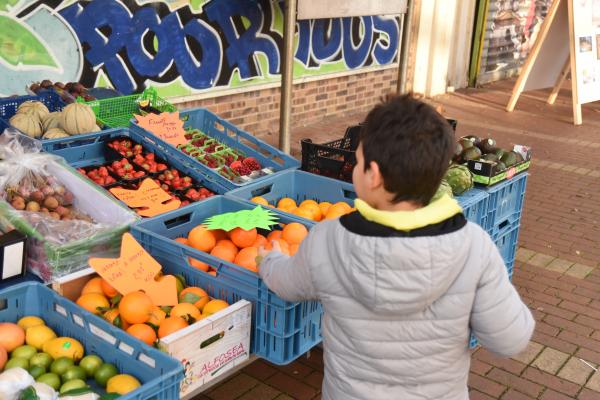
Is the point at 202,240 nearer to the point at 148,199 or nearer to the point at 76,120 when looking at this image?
the point at 148,199

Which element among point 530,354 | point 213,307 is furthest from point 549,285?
point 213,307

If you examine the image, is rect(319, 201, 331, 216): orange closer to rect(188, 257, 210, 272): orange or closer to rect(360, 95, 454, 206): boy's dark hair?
rect(188, 257, 210, 272): orange

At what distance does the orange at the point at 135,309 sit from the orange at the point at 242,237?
2.05ft

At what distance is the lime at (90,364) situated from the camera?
7.34 feet

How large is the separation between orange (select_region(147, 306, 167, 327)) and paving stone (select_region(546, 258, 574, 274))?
3732mm

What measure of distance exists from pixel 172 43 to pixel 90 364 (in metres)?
5.11

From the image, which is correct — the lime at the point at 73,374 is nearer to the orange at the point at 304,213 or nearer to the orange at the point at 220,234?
the orange at the point at 220,234

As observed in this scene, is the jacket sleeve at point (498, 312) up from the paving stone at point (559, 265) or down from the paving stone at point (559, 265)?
up

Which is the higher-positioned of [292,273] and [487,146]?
[292,273]

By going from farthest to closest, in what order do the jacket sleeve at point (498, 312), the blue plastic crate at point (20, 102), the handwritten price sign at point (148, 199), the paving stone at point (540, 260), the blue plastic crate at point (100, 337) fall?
the paving stone at point (540, 260) → the blue plastic crate at point (20, 102) → the handwritten price sign at point (148, 199) → the blue plastic crate at point (100, 337) → the jacket sleeve at point (498, 312)

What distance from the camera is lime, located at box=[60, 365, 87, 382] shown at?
86.4 inches

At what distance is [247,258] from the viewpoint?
112 inches

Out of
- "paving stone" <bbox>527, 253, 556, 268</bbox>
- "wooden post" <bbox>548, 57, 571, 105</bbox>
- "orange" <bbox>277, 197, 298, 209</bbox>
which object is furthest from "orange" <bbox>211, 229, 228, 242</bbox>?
"wooden post" <bbox>548, 57, 571, 105</bbox>

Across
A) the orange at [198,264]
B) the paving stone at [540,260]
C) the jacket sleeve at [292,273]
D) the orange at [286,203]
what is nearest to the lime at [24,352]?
the orange at [198,264]
